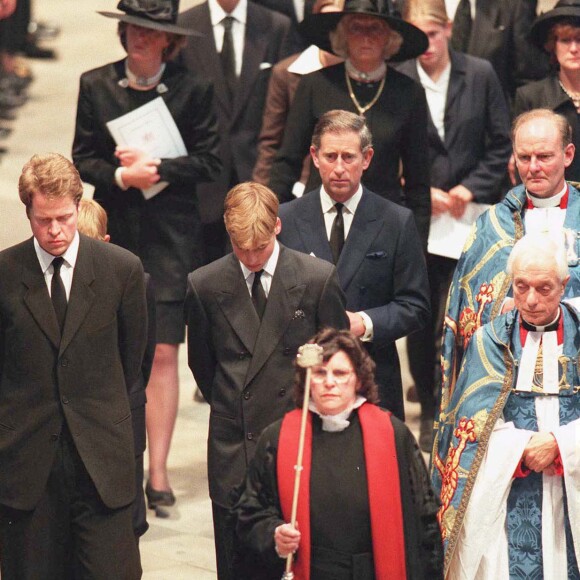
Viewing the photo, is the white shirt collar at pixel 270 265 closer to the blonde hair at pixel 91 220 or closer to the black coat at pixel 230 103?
the blonde hair at pixel 91 220

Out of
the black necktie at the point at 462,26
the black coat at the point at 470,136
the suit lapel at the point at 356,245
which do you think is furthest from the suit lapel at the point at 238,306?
the black necktie at the point at 462,26

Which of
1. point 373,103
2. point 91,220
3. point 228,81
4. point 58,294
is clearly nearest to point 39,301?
point 58,294

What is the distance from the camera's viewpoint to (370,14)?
8.12 m

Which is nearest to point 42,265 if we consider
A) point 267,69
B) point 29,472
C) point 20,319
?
point 20,319

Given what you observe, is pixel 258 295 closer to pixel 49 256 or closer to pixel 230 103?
pixel 49 256

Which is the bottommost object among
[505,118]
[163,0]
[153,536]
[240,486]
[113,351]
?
[153,536]

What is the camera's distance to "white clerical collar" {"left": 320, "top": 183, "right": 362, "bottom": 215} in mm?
7531

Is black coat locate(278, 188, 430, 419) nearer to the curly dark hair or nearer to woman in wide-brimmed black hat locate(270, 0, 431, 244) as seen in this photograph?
woman in wide-brimmed black hat locate(270, 0, 431, 244)

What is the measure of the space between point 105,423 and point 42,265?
61 centimetres

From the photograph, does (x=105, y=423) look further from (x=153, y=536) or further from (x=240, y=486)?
(x=153, y=536)

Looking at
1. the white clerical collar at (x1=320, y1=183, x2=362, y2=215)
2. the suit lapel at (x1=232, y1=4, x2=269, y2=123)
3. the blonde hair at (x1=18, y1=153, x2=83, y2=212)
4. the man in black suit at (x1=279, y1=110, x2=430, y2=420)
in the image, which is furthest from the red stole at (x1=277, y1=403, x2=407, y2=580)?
the suit lapel at (x1=232, y1=4, x2=269, y2=123)

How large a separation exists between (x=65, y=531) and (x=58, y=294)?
2.79 feet

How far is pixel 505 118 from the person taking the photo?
29.9ft

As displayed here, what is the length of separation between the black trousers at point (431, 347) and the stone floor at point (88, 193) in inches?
11.0
